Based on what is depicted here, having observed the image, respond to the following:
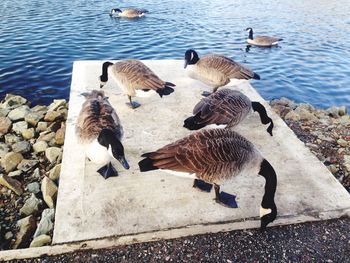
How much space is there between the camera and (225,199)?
535 cm

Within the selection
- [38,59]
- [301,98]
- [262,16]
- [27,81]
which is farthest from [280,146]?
[262,16]

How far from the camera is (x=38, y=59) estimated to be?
14680 mm

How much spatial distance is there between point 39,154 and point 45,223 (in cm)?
278

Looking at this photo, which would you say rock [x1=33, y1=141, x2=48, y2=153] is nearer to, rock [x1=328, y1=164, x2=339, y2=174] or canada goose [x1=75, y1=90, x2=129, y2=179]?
canada goose [x1=75, y1=90, x2=129, y2=179]

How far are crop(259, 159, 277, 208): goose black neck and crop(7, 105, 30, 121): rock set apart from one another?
23.0 ft

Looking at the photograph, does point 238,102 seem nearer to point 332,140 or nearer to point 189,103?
point 189,103

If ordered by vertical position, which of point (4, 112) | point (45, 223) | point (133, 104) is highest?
point (133, 104)

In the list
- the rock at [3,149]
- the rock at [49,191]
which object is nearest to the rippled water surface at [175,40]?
the rock at [3,149]

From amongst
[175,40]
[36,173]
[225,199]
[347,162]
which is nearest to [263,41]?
[175,40]

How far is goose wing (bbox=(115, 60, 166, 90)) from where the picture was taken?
725cm

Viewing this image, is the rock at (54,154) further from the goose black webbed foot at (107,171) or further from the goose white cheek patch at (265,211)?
the goose white cheek patch at (265,211)

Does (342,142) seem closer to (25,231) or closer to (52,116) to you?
(25,231)

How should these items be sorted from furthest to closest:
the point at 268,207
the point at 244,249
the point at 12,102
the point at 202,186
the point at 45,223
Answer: the point at 12,102, the point at 202,186, the point at 45,223, the point at 268,207, the point at 244,249

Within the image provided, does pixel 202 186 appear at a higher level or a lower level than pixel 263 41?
higher
